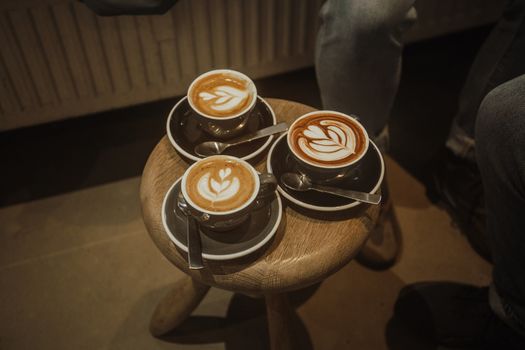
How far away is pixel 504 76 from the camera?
43.4 inches

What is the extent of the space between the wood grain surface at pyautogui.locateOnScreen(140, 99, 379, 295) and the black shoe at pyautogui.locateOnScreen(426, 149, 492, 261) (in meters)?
0.56

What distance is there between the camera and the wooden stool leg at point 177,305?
3.42ft

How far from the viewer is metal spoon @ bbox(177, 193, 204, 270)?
27.4 inches

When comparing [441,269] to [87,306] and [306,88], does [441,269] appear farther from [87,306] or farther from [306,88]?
[87,306]

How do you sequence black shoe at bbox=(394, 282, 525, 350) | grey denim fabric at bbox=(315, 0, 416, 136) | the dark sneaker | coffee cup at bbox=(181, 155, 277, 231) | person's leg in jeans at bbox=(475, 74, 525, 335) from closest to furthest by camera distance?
1. coffee cup at bbox=(181, 155, 277, 231)
2. person's leg in jeans at bbox=(475, 74, 525, 335)
3. grey denim fabric at bbox=(315, 0, 416, 136)
4. black shoe at bbox=(394, 282, 525, 350)
5. the dark sneaker

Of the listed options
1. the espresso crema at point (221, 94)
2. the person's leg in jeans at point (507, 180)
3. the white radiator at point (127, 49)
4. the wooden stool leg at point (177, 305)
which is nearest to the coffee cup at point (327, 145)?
the espresso crema at point (221, 94)

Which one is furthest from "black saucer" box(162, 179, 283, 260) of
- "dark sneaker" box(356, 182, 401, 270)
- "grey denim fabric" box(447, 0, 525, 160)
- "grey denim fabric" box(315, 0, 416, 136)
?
"grey denim fabric" box(447, 0, 525, 160)

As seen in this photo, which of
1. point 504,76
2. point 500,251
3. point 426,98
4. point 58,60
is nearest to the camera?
point 500,251

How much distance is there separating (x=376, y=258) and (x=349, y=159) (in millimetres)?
547

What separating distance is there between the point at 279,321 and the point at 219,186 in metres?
0.36

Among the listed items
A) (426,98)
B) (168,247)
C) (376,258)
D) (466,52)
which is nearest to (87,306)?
(168,247)

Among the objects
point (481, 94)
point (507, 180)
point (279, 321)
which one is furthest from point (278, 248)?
point (481, 94)

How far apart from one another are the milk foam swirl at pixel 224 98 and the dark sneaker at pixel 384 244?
0.54 m

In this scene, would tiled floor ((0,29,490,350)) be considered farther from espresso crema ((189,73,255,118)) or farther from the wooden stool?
espresso crema ((189,73,255,118))
